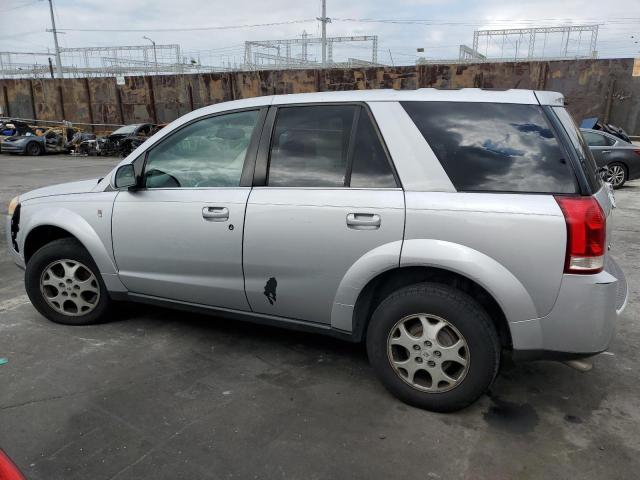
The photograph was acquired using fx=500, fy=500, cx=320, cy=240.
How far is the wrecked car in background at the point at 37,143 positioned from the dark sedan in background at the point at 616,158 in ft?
65.8

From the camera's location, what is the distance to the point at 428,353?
107 inches

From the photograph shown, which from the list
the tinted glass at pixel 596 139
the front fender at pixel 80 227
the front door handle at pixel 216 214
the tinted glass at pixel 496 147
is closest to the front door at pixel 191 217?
the front door handle at pixel 216 214

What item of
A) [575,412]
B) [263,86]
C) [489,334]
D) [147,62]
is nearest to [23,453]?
[489,334]

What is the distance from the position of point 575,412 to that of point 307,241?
1.81 meters

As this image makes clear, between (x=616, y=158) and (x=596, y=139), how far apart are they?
2.04ft

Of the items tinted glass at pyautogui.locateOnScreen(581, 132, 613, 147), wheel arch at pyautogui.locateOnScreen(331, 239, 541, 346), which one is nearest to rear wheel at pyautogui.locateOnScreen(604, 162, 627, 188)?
tinted glass at pyautogui.locateOnScreen(581, 132, 613, 147)

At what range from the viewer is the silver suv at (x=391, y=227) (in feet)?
8.17

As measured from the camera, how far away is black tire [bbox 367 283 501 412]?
2.59 metres

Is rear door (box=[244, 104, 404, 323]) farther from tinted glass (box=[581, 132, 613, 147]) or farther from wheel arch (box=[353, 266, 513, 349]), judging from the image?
tinted glass (box=[581, 132, 613, 147])

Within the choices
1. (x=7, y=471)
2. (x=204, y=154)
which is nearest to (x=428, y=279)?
(x=204, y=154)

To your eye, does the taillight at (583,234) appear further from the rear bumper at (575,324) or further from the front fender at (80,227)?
the front fender at (80,227)

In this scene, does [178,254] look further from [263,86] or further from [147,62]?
[147,62]

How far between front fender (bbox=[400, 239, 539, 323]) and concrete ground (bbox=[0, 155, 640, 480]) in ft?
2.27

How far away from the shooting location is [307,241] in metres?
2.93
